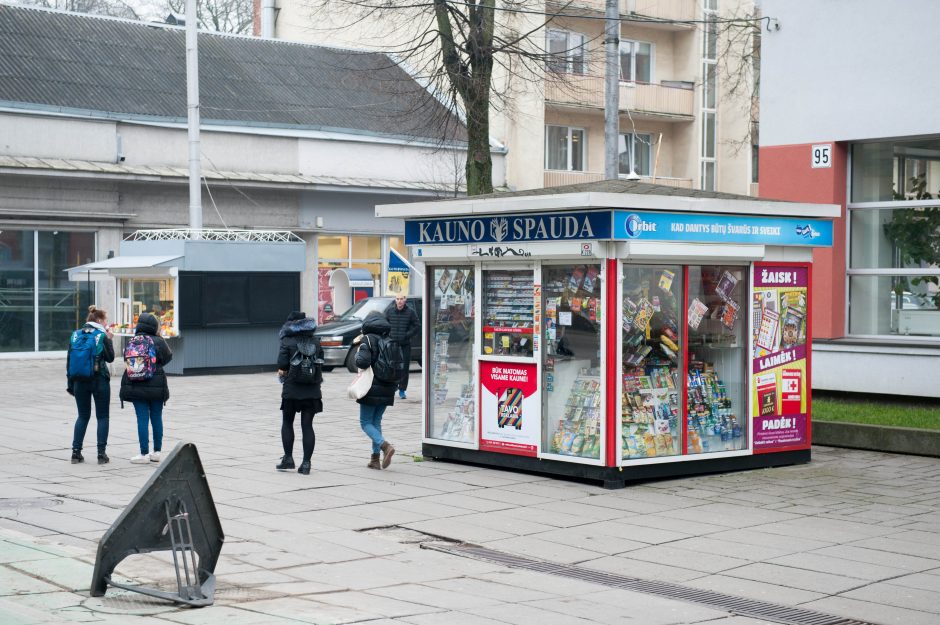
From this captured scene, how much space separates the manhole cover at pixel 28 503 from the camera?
1048 cm

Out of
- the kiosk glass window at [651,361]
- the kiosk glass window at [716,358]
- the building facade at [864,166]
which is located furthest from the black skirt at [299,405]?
the building facade at [864,166]

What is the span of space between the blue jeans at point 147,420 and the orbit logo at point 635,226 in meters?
5.35

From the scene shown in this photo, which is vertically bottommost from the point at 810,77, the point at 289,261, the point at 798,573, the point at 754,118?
the point at 798,573

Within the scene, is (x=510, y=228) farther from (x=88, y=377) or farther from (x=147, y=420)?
(x=88, y=377)

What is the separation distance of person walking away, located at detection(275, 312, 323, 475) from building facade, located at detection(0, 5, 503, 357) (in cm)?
1258

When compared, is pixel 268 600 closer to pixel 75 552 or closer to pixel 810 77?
pixel 75 552

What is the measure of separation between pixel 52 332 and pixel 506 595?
2292 cm

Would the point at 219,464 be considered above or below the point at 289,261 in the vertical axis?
below

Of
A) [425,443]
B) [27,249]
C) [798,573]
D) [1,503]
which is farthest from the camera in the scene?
[27,249]

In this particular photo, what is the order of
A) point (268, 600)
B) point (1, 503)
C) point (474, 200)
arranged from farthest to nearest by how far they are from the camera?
point (474, 200), point (1, 503), point (268, 600)

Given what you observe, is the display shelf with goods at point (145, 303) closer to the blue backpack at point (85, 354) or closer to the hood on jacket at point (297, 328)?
the blue backpack at point (85, 354)

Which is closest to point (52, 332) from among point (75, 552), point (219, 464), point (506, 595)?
point (219, 464)

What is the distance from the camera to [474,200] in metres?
12.4

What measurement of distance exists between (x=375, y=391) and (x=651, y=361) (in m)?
2.79
